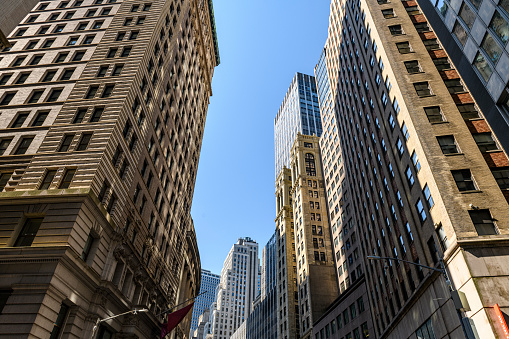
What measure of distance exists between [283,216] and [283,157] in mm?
36795

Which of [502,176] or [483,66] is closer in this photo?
[483,66]

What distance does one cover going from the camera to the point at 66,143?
3250 centimetres

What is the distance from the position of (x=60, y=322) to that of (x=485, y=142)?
3853cm

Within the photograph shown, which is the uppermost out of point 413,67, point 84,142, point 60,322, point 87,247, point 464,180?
point 413,67

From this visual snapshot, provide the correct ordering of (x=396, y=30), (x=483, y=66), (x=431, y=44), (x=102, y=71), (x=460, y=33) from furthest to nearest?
(x=396, y=30) → (x=431, y=44) → (x=102, y=71) → (x=460, y=33) → (x=483, y=66)

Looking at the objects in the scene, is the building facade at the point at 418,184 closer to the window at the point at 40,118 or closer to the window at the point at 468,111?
the window at the point at 468,111

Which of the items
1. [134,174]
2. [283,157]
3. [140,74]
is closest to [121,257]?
[134,174]

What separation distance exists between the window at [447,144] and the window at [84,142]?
1277 inches

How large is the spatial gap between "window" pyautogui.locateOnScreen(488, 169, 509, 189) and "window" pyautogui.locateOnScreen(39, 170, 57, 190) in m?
37.5

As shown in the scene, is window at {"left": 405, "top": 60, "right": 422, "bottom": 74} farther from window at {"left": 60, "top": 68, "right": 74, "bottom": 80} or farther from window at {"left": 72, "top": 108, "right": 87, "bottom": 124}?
window at {"left": 60, "top": 68, "right": 74, "bottom": 80}

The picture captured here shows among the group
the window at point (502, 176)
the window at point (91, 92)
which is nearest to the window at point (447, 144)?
the window at point (502, 176)

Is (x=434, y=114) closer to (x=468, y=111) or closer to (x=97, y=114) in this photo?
(x=468, y=111)

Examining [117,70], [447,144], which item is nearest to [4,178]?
[117,70]

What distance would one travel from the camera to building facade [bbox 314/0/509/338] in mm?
27266
